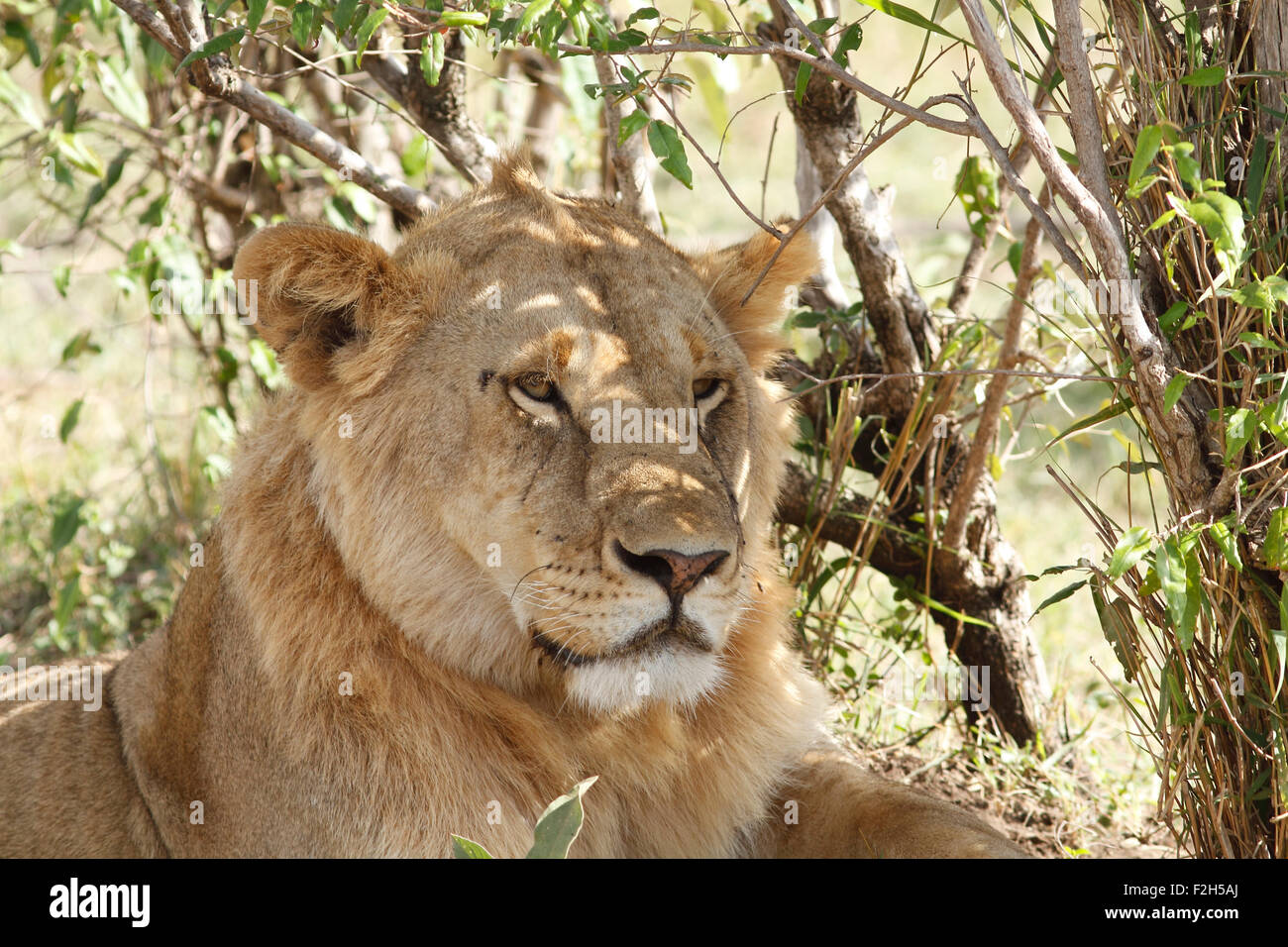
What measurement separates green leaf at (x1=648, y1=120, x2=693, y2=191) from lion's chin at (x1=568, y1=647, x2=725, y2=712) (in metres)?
0.99

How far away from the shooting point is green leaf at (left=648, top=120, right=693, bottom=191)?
2725 mm

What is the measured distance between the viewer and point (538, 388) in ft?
9.18

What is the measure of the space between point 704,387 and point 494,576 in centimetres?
67

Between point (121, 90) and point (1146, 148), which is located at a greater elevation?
point (121, 90)

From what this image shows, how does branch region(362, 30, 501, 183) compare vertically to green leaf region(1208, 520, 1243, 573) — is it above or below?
above

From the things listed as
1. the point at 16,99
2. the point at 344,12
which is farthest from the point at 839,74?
the point at 16,99

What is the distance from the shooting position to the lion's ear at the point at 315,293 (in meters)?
2.79

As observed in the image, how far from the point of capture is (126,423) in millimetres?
7332

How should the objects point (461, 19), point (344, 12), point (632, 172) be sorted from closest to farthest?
1. point (344, 12)
2. point (461, 19)
3. point (632, 172)

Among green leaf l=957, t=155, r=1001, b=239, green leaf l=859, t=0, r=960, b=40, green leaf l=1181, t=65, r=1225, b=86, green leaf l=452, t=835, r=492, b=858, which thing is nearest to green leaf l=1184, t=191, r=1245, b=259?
green leaf l=1181, t=65, r=1225, b=86

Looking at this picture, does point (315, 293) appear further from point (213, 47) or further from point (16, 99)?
point (16, 99)

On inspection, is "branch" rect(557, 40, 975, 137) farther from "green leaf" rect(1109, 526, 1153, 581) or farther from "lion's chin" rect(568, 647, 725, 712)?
"lion's chin" rect(568, 647, 725, 712)

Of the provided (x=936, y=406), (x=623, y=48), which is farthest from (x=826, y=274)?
(x=623, y=48)
